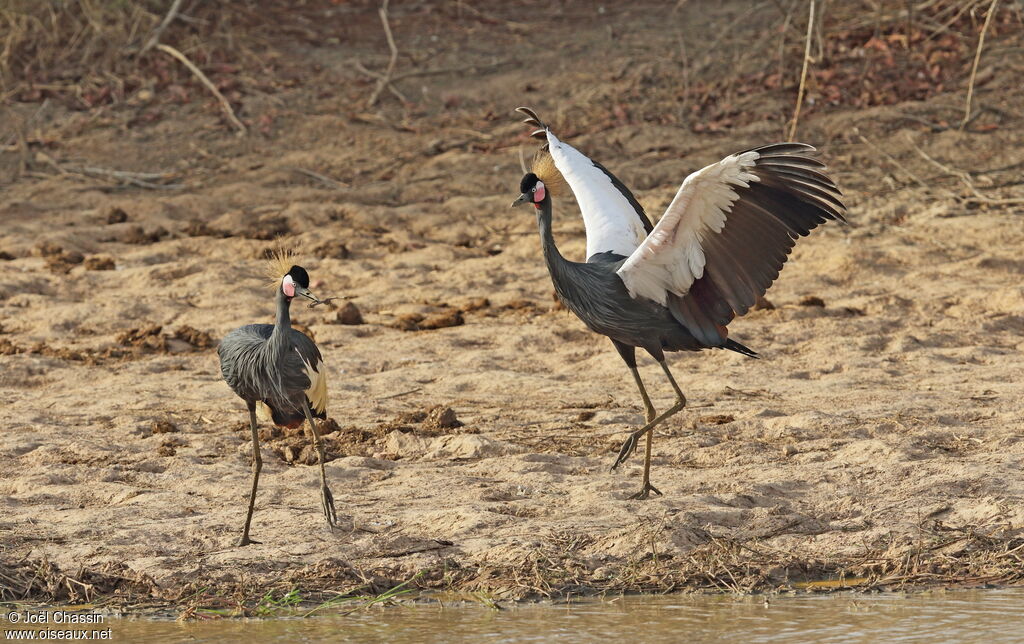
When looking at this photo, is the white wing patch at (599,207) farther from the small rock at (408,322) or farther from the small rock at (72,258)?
the small rock at (72,258)

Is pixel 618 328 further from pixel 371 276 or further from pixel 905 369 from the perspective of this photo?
pixel 371 276

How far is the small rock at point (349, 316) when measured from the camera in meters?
8.60

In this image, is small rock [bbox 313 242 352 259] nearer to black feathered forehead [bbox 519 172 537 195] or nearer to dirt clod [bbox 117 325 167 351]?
dirt clod [bbox 117 325 167 351]

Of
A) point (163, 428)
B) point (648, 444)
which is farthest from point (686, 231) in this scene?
point (163, 428)

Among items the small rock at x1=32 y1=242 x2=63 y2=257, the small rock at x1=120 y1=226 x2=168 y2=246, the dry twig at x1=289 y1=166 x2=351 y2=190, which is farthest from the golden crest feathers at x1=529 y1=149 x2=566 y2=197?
the dry twig at x1=289 y1=166 x2=351 y2=190

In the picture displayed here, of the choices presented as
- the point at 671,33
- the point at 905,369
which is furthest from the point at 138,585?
the point at 671,33

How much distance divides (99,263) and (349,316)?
206cm

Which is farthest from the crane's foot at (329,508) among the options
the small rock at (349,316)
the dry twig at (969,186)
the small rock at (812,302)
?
the dry twig at (969,186)

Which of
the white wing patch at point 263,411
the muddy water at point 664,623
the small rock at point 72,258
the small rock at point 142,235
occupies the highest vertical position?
the small rock at point 142,235

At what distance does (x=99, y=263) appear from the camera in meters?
9.50

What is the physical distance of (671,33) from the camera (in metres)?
13.3

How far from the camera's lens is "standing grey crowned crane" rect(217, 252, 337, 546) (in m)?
5.62

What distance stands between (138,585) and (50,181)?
6.85 meters

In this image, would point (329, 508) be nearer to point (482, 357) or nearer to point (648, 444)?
point (648, 444)
